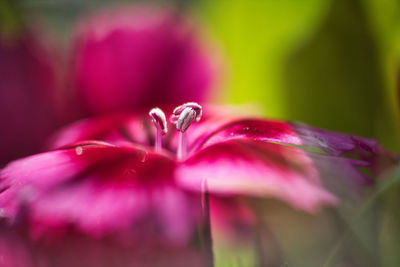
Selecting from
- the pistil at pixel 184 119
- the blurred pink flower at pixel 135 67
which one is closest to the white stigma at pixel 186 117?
the pistil at pixel 184 119

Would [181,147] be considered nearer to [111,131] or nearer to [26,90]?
[111,131]

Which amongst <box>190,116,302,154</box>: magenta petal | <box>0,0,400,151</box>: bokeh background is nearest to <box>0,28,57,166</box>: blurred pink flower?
<box>0,0,400,151</box>: bokeh background

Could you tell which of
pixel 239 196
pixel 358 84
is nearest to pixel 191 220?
pixel 239 196

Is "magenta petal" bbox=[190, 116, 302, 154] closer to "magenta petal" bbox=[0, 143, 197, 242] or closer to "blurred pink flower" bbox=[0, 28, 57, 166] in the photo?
"magenta petal" bbox=[0, 143, 197, 242]

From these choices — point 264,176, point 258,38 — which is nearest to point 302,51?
point 258,38

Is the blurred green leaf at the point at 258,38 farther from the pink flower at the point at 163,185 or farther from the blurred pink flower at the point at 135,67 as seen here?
the pink flower at the point at 163,185
